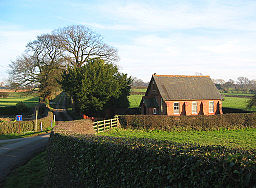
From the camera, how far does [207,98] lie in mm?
37750

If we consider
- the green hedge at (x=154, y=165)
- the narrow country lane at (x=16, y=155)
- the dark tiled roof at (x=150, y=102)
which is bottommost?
the narrow country lane at (x=16, y=155)

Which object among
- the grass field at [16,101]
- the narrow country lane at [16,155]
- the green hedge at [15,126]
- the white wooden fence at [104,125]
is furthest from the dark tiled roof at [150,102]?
the grass field at [16,101]

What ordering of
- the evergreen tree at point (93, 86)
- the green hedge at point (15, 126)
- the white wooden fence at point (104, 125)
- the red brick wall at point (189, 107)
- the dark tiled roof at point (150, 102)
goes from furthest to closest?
1. the dark tiled roof at point (150, 102)
2. the red brick wall at point (189, 107)
3. the evergreen tree at point (93, 86)
4. the green hedge at point (15, 126)
5. the white wooden fence at point (104, 125)

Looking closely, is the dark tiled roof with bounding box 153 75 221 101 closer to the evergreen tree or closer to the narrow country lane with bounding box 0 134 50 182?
the evergreen tree

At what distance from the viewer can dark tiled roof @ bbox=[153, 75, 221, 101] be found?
121 feet

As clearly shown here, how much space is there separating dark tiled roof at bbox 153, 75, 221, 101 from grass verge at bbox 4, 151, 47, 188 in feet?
78.3

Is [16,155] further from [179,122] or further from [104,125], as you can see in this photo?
[179,122]

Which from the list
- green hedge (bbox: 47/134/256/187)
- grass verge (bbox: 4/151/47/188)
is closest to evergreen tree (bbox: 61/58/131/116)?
grass verge (bbox: 4/151/47/188)

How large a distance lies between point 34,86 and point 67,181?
1918 inches

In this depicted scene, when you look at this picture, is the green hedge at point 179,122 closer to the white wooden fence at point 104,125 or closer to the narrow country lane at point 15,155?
the white wooden fence at point 104,125

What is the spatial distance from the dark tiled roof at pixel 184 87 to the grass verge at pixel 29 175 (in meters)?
23.9

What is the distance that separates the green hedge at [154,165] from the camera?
417 centimetres

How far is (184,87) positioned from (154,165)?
111ft

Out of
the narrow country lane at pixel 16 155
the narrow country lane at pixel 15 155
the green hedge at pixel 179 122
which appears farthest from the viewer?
the green hedge at pixel 179 122
